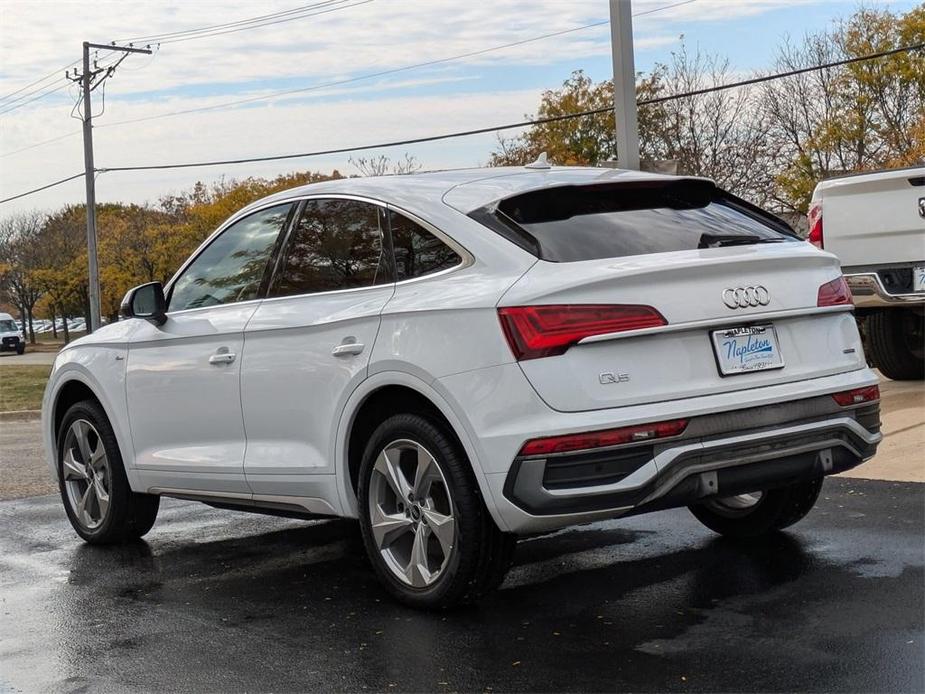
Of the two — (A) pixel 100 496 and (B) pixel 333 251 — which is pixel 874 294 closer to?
(B) pixel 333 251

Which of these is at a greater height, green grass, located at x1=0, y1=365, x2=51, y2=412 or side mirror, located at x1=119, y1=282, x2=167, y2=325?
side mirror, located at x1=119, y1=282, x2=167, y2=325

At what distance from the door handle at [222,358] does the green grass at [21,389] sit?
585 inches

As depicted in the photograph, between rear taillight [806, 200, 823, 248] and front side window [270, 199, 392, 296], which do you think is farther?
rear taillight [806, 200, 823, 248]

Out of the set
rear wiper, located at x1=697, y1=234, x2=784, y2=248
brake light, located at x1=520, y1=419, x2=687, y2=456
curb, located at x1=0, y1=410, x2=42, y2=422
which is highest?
rear wiper, located at x1=697, y1=234, x2=784, y2=248

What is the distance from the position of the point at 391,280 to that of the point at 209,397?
1.28m

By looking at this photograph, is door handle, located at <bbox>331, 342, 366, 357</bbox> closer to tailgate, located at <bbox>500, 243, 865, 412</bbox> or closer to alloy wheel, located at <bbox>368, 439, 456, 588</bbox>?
alloy wheel, located at <bbox>368, 439, 456, 588</bbox>

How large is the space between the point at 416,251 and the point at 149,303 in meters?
1.88

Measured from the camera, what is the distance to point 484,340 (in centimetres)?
472

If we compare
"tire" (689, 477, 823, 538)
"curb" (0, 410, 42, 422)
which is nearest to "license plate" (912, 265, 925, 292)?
"tire" (689, 477, 823, 538)

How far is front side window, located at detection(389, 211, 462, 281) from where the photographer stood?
516 centimetres

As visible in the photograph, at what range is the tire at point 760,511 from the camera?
6.03m

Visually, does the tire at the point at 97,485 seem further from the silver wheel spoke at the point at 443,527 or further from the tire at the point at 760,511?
the tire at the point at 760,511

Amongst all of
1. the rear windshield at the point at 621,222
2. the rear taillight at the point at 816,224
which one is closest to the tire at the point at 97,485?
the rear windshield at the point at 621,222

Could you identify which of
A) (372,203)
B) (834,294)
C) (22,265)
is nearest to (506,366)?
(372,203)
